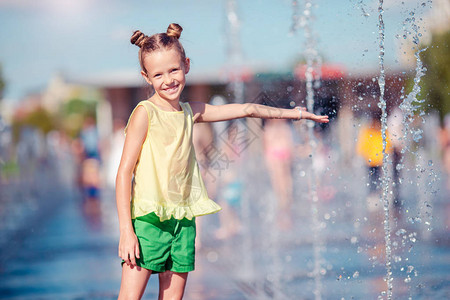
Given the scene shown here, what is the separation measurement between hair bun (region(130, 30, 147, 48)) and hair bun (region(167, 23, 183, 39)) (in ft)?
0.29

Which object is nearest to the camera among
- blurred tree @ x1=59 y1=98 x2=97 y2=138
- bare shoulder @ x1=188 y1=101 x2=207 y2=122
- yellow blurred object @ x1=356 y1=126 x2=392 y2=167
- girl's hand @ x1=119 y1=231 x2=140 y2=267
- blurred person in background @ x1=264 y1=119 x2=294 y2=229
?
girl's hand @ x1=119 y1=231 x2=140 y2=267

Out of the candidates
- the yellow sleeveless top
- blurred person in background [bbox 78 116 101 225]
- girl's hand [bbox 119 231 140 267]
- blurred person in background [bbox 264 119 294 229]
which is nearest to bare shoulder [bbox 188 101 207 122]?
the yellow sleeveless top

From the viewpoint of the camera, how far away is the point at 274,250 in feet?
20.8

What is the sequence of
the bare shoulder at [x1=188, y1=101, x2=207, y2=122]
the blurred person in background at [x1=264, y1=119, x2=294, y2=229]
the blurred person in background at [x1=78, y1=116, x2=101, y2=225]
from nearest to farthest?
the bare shoulder at [x1=188, y1=101, x2=207, y2=122] < the blurred person in background at [x1=264, y1=119, x2=294, y2=229] < the blurred person in background at [x1=78, y1=116, x2=101, y2=225]

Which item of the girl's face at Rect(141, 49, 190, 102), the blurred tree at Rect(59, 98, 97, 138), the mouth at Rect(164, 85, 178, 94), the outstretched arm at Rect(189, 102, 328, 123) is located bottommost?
the outstretched arm at Rect(189, 102, 328, 123)

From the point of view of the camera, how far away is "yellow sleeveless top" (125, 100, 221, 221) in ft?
7.74

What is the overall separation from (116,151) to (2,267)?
4.23m

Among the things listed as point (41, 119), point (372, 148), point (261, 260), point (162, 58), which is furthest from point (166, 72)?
point (41, 119)

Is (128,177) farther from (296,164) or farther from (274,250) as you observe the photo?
(296,164)

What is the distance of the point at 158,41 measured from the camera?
2.37 metres

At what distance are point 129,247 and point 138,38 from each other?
2.35ft

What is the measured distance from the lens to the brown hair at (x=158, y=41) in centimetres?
237

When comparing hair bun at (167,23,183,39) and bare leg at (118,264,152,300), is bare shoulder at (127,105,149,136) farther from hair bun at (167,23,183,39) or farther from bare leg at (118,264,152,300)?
bare leg at (118,264,152,300)

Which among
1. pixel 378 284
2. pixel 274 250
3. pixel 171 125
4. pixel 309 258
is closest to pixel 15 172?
pixel 274 250
